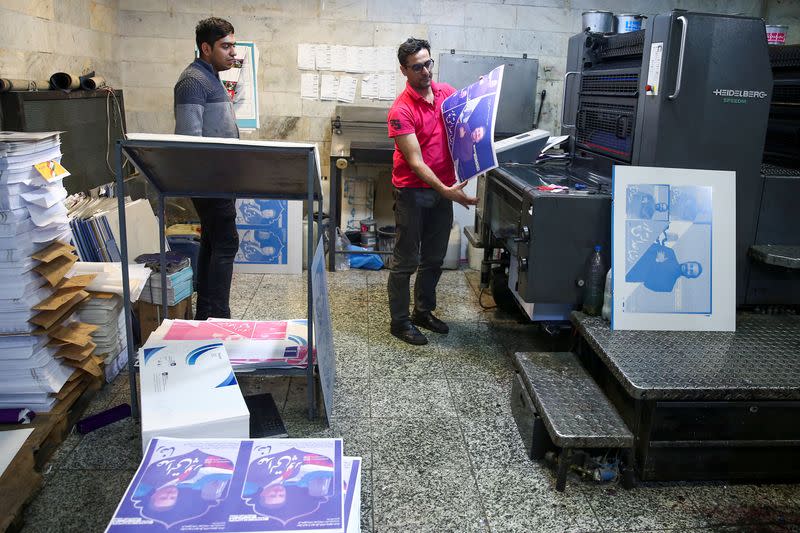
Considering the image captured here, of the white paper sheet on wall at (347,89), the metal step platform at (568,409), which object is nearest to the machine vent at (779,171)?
the metal step platform at (568,409)

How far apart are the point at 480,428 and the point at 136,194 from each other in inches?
113

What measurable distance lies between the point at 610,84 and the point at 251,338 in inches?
80.2

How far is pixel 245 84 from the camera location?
4.87m

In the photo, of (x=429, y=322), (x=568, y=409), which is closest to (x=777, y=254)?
(x=568, y=409)

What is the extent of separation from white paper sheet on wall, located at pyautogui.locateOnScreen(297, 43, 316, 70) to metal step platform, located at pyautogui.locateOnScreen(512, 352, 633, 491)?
3144 millimetres

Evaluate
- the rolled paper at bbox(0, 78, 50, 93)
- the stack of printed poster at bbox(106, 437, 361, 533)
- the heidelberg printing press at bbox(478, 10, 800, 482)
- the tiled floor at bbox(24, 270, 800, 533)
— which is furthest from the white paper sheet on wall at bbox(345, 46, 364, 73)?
the stack of printed poster at bbox(106, 437, 361, 533)

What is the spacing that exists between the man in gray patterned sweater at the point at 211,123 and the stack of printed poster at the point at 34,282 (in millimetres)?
630

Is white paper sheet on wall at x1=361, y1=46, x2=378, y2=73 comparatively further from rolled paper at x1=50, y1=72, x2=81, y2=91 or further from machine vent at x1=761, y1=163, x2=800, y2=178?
machine vent at x1=761, y1=163, x2=800, y2=178

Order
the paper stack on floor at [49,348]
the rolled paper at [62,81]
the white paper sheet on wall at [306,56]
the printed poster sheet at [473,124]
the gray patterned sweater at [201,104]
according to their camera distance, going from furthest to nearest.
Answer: the white paper sheet on wall at [306,56]
the rolled paper at [62,81]
the gray patterned sweater at [201,104]
the printed poster sheet at [473,124]
the paper stack on floor at [49,348]

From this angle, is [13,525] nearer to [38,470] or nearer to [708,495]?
[38,470]

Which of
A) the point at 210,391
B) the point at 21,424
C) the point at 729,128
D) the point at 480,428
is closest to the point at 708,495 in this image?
the point at 480,428

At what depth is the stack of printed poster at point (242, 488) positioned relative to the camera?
4.43 feet

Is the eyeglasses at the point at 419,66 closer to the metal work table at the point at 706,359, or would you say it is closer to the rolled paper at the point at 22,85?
the metal work table at the point at 706,359

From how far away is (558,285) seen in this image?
105 inches
